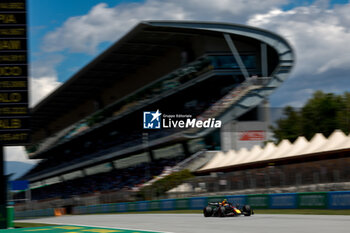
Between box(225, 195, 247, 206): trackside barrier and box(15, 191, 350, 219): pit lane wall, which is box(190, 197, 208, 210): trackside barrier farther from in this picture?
box(225, 195, 247, 206): trackside barrier

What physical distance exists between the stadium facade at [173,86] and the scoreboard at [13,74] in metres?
24.5

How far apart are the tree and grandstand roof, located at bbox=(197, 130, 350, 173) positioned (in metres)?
13.4

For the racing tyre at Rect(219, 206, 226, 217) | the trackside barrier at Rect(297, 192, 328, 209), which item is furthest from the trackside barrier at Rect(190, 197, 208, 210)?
the racing tyre at Rect(219, 206, 226, 217)

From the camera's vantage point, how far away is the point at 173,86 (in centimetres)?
4744

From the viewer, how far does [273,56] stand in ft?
155

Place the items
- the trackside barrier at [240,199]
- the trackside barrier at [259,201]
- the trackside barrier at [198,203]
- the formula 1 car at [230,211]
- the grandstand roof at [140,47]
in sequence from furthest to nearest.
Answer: the grandstand roof at [140,47] < the trackside barrier at [198,203] < the trackside barrier at [240,199] < the trackside barrier at [259,201] < the formula 1 car at [230,211]

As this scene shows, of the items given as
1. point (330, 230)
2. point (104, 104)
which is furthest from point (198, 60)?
point (330, 230)

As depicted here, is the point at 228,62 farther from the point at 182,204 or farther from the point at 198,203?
the point at 198,203

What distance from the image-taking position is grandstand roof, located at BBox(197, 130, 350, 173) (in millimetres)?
28928

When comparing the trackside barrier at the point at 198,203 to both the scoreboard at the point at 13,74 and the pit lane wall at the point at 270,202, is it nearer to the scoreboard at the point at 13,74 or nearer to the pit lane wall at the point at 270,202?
the pit lane wall at the point at 270,202

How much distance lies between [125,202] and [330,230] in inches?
1203

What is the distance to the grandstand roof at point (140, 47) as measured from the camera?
4394 centimetres

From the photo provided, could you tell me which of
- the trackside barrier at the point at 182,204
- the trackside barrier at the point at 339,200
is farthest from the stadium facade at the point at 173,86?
the trackside barrier at the point at 339,200

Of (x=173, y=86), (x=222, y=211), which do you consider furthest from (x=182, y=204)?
(x=173, y=86)
